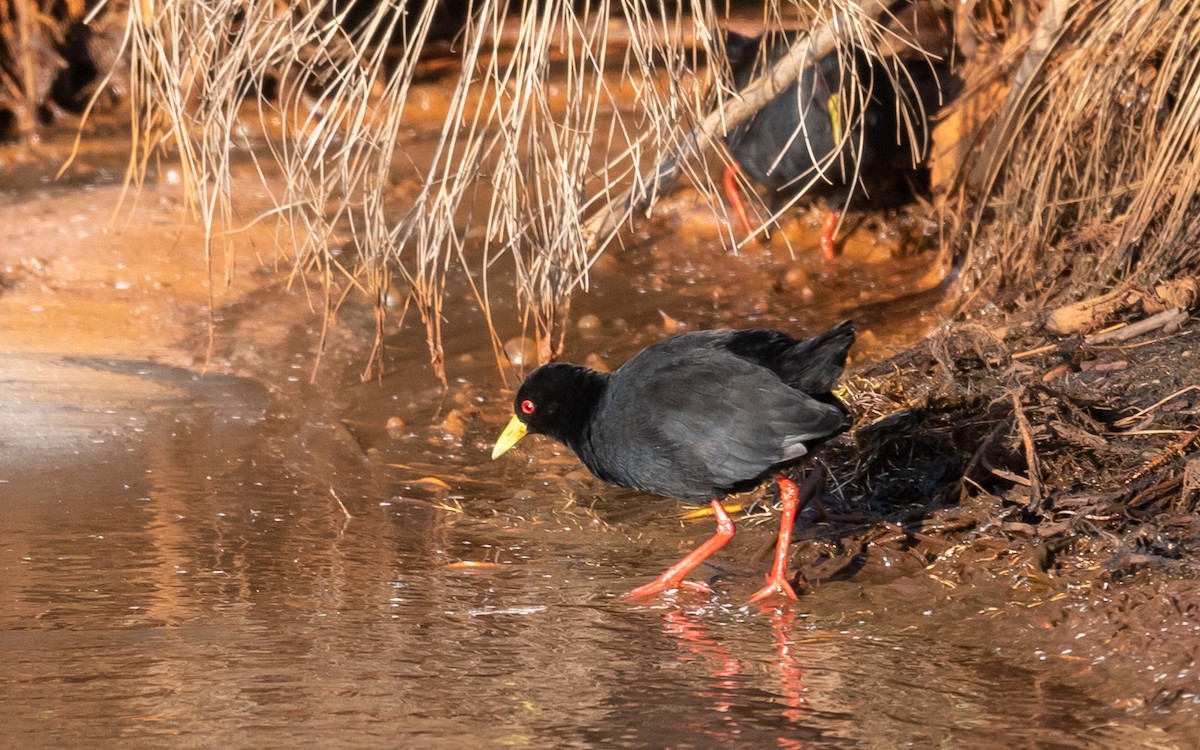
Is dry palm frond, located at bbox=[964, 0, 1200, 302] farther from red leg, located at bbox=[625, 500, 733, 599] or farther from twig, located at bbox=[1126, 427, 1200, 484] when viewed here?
red leg, located at bbox=[625, 500, 733, 599]

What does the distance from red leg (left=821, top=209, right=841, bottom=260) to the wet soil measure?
64 centimetres

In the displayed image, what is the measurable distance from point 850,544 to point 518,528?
1077mm

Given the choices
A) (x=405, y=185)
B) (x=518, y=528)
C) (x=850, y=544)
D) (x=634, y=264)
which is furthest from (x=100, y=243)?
(x=850, y=544)

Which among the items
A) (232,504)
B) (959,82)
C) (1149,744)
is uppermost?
(959,82)

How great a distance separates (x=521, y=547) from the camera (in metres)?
4.26

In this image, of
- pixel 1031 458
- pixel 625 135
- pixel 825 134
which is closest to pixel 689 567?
pixel 1031 458

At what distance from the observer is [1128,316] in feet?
16.9

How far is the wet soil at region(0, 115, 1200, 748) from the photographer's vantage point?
303cm

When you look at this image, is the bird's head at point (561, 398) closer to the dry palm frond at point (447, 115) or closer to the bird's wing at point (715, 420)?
the bird's wing at point (715, 420)

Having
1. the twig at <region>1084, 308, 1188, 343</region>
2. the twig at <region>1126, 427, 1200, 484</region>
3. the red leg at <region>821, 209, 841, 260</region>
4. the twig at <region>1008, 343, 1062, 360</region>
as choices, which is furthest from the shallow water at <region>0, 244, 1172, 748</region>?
the red leg at <region>821, 209, 841, 260</region>

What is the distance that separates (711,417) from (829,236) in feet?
11.3

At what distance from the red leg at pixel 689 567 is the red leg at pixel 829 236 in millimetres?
3243

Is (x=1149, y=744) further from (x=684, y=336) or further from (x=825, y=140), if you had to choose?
(x=825, y=140)

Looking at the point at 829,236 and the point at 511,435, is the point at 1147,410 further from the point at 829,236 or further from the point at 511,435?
the point at 829,236
